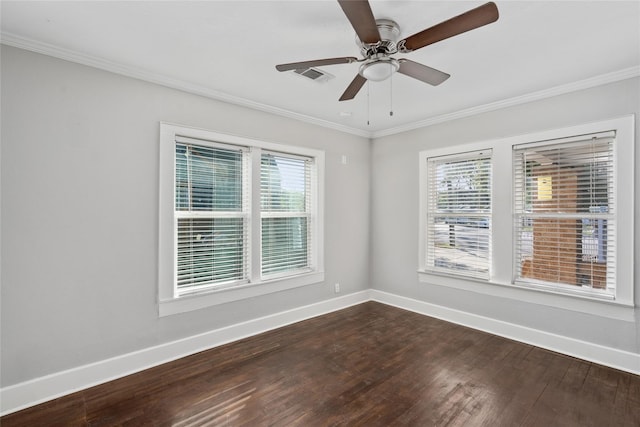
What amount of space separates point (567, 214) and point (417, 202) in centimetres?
168

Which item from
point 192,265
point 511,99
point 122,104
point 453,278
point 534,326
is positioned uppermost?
point 511,99

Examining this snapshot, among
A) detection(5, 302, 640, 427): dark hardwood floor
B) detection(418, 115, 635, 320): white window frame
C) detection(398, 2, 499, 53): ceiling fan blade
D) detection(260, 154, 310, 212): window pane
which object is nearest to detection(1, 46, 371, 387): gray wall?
detection(5, 302, 640, 427): dark hardwood floor

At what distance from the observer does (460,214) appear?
389 centimetres

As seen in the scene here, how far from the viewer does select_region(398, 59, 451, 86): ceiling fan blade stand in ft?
6.64

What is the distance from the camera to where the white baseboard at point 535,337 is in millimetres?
2762

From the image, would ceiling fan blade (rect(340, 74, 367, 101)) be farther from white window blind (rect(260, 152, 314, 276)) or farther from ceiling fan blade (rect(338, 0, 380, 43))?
white window blind (rect(260, 152, 314, 276))

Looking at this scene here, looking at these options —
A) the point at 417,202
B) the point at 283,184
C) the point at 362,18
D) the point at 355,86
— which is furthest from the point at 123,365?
the point at 417,202

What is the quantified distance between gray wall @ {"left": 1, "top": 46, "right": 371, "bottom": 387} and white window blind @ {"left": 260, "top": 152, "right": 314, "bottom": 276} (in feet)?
2.77

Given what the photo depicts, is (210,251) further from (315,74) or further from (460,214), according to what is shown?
(460,214)

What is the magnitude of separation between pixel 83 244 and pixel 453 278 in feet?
13.2

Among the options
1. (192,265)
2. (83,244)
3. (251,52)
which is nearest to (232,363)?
(192,265)

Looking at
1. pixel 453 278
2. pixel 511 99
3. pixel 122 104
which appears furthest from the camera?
pixel 453 278

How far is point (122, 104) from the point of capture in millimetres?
2682

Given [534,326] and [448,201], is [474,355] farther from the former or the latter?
[448,201]
